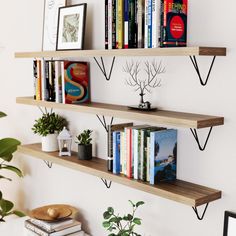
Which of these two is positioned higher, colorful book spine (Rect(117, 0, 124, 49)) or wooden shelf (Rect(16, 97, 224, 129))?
colorful book spine (Rect(117, 0, 124, 49))

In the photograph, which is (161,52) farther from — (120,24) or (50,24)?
(50,24)

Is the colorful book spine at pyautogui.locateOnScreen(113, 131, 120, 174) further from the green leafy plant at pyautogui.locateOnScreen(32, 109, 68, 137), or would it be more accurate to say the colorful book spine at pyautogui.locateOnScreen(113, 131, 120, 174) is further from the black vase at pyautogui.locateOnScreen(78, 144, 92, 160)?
the green leafy plant at pyautogui.locateOnScreen(32, 109, 68, 137)

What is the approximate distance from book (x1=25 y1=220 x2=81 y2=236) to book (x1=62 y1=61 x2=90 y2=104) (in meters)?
0.68

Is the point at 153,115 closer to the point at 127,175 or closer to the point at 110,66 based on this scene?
the point at 127,175

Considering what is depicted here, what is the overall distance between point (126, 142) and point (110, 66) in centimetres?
46

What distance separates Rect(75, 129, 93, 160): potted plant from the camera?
2248 mm

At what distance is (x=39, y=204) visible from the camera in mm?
2869

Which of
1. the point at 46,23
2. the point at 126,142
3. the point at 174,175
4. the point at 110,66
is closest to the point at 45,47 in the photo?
the point at 46,23

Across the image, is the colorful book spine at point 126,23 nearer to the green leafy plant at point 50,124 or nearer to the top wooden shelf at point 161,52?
the top wooden shelf at point 161,52

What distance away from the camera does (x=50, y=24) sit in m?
2.56

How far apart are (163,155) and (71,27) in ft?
2.95

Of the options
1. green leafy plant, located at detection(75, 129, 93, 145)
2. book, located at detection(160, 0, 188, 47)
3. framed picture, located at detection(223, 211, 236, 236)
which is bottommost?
framed picture, located at detection(223, 211, 236, 236)

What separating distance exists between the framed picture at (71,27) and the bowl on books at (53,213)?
2.95 ft

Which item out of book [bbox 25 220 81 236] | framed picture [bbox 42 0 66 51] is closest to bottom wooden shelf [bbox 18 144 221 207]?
book [bbox 25 220 81 236]
